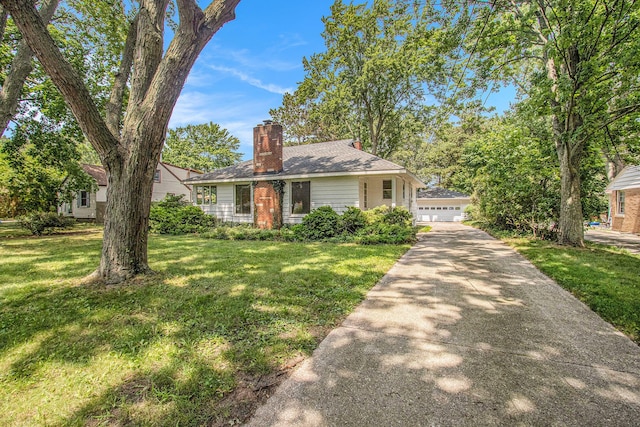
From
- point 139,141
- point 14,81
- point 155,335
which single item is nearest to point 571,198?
point 155,335

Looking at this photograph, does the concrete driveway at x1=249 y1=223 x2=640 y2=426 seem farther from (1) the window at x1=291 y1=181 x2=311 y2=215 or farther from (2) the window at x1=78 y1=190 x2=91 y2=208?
(2) the window at x1=78 y1=190 x2=91 y2=208

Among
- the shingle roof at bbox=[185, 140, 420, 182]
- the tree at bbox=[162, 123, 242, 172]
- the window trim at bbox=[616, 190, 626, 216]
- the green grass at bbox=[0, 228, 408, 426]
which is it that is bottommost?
the green grass at bbox=[0, 228, 408, 426]

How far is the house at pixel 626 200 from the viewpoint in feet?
43.9

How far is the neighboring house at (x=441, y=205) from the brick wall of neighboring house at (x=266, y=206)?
19.1 metres

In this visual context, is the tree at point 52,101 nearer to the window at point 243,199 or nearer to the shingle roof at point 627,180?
the window at point 243,199

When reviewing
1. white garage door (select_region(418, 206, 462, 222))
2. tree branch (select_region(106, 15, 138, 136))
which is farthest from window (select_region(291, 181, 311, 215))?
white garage door (select_region(418, 206, 462, 222))

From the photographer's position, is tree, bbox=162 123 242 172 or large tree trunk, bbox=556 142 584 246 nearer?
large tree trunk, bbox=556 142 584 246

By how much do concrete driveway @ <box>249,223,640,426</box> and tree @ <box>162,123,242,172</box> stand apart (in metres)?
38.3

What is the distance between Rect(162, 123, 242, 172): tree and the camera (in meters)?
37.2

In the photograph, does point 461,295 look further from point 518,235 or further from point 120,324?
point 518,235

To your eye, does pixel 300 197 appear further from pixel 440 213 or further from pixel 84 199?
pixel 84 199

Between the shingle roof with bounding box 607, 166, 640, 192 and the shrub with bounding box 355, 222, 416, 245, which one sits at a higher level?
the shingle roof with bounding box 607, 166, 640, 192

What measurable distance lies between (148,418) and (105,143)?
3.97 m

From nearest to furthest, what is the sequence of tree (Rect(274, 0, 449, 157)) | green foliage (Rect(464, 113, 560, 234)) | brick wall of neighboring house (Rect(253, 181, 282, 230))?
green foliage (Rect(464, 113, 560, 234)) → brick wall of neighboring house (Rect(253, 181, 282, 230)) → tree (Rect(274, 0, 449, 157))
